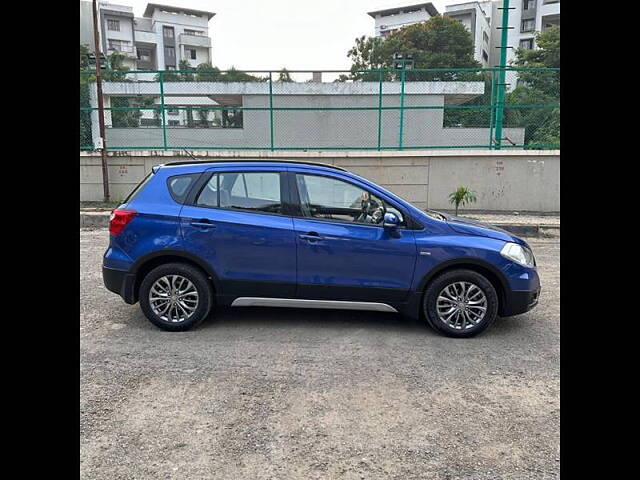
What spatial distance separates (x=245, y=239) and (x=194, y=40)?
79.9 metres

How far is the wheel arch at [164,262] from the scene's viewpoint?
15.5 ft

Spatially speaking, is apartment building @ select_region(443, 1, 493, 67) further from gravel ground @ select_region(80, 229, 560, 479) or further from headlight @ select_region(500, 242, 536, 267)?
gravel ground @ select_region(80, 229, 560, 479)

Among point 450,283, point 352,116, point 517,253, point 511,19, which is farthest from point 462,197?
point 511,19

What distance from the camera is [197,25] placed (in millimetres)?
79375

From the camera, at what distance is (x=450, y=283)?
4.63 meters

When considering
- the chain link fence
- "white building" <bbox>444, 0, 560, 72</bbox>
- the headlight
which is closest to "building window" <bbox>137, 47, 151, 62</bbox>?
"white building" <bbox>444, 0, 560, 72</bbox>

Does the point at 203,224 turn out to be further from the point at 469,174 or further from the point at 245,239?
the point at 469,174

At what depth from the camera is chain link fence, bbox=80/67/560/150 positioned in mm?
12438

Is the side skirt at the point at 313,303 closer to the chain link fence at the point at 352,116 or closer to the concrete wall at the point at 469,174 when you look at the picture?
the concrete wall at the point at 469,174

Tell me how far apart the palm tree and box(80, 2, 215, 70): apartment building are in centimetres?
6630

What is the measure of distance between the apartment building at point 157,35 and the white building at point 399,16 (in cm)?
2953
